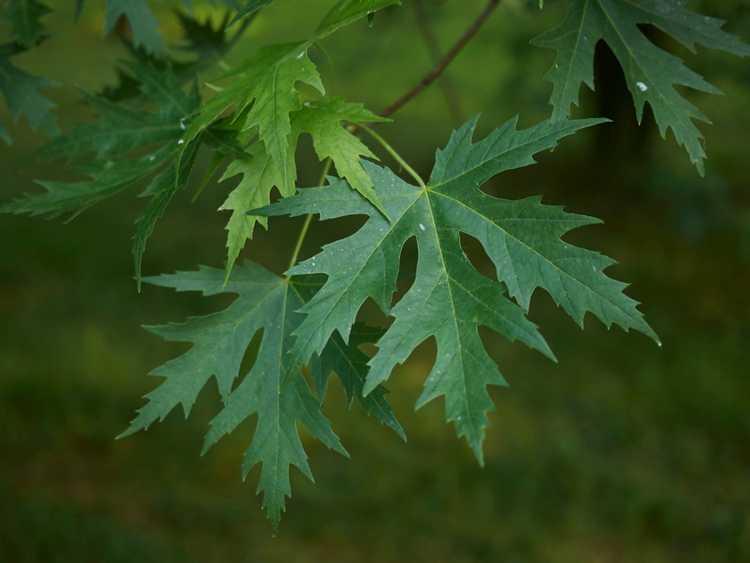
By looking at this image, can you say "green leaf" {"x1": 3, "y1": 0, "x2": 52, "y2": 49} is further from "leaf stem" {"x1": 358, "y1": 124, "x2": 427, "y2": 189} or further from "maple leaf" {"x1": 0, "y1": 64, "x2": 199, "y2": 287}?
"leaf stem" {"x1": 358, "y1": 124, "x2": 427, "y2": 189}

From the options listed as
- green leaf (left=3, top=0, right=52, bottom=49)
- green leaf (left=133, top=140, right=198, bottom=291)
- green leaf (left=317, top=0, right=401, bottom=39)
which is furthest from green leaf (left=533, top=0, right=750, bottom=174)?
green leaf (left=3, top=0, right=52, bottom=49)

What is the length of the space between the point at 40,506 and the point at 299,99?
306cm

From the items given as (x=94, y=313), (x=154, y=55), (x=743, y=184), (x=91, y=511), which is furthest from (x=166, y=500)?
(x=743, y=184)

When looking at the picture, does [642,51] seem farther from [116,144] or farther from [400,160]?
[116,144]

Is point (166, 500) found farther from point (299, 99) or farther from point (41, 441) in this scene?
point (299, 99)

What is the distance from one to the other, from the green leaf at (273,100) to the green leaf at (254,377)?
293mm

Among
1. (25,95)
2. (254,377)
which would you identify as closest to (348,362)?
(254,377)

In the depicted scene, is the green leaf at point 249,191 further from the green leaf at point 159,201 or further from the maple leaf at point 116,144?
the maple leaf at point 116,144

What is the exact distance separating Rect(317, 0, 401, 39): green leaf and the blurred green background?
1261mm

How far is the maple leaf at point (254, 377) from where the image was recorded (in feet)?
4.27

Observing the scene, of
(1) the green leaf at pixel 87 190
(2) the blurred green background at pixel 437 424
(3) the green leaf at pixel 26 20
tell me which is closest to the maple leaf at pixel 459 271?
(1) the green leaf at pixel 87 190

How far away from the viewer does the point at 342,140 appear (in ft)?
3.84

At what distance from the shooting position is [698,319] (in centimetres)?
551

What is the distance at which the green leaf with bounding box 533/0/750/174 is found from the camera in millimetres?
1283
